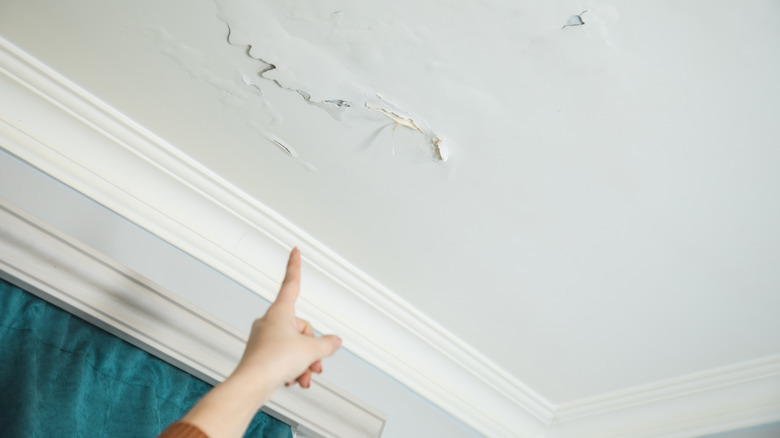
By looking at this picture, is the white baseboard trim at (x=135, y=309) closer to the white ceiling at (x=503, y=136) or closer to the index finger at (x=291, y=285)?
the white ceiling at (x=503, y=136)

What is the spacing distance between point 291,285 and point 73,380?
639mm

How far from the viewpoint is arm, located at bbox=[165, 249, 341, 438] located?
0.76 meters

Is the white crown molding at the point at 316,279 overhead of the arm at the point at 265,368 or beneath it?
overhead

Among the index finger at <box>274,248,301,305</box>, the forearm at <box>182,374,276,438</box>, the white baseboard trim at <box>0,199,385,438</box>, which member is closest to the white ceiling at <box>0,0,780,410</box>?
the white baseboard trim at <box>0,199,385,438</box>

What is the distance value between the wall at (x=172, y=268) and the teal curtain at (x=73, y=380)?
0.19 m

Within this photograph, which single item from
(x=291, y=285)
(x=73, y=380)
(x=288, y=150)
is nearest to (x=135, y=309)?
(x=73, y=380)

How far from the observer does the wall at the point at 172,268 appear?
1427 millimetres

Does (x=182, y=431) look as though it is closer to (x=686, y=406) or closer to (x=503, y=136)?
(x=503, y=136)

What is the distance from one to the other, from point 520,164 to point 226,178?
748 millimetres

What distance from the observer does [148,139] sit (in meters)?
1.56

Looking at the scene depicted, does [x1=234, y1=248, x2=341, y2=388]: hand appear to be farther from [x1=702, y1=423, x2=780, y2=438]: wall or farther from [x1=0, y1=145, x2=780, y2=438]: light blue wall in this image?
[x1=702, y1=423, x2=780, y2=438]: wall

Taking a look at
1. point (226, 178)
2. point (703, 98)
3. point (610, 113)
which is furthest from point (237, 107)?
point (703, 98)

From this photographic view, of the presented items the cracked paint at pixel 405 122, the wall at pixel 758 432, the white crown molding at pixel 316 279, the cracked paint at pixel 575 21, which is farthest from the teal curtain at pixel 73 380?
the wall at pixel 758 432

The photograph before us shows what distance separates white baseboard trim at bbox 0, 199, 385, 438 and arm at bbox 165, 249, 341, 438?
1.81 ft
